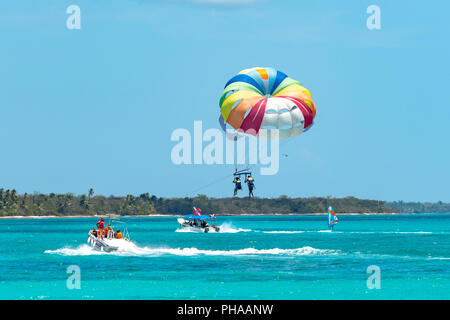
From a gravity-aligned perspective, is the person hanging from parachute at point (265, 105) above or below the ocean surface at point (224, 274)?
above

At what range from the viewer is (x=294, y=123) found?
49.4 m

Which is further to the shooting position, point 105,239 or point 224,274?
point 105,239

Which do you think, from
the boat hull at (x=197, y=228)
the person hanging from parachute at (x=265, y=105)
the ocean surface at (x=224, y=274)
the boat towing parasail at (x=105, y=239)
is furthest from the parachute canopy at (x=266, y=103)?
the boat hull at (x=197, y=228)

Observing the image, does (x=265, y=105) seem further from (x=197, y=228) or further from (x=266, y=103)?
(x=197, y=228)

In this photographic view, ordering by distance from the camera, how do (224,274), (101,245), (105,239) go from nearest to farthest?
(224,274), (105,239), (101,245)

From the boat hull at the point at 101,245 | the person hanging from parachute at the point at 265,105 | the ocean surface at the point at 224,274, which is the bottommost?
the ocean surface at the point at 224,274

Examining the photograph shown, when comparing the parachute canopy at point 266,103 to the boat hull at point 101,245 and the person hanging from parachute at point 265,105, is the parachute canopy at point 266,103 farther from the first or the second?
the boat hull at point 101,245

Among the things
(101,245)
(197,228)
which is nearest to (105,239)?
(101,245)

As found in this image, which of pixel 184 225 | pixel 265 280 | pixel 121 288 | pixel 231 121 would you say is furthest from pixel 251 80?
pixel 184 225

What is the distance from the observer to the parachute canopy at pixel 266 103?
4894cm

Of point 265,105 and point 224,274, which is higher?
point 265,105

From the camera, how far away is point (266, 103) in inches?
1933

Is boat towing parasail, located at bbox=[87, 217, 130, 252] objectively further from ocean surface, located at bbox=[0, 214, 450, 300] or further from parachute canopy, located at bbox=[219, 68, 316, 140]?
parachute canopy, located at bbox=[219, 68, 316, 140]

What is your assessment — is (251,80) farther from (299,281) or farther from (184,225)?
(184,225)
